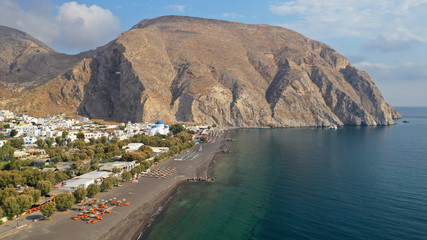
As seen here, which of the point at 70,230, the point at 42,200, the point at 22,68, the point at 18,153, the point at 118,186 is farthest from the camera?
the point at 22,68

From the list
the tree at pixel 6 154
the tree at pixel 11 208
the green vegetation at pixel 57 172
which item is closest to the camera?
the tree at pixel 11 208

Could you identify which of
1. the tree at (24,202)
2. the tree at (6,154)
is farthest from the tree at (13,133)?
the tree at (24,202)

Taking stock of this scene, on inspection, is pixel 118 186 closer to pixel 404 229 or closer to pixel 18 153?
pixel 18 153

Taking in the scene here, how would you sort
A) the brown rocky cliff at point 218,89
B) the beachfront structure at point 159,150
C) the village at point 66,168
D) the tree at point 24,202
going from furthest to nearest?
the brown rocky cliff at point 218,89
the beachfront structure at point 159,150
the village at point 66,168
the tree at point 24,202

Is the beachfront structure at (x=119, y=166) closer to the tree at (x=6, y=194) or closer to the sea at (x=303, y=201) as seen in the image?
the sea at (x=303, y=201)

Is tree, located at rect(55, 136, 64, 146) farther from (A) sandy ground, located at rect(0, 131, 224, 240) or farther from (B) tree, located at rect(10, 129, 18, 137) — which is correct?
(A) sandy ground, located at rect(0, 131, 224, 240)

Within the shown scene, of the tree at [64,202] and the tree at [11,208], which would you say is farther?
the tree at [64,202]

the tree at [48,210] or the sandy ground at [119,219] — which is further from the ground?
the tree at [48,210]

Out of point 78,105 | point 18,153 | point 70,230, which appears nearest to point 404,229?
point 70,230
